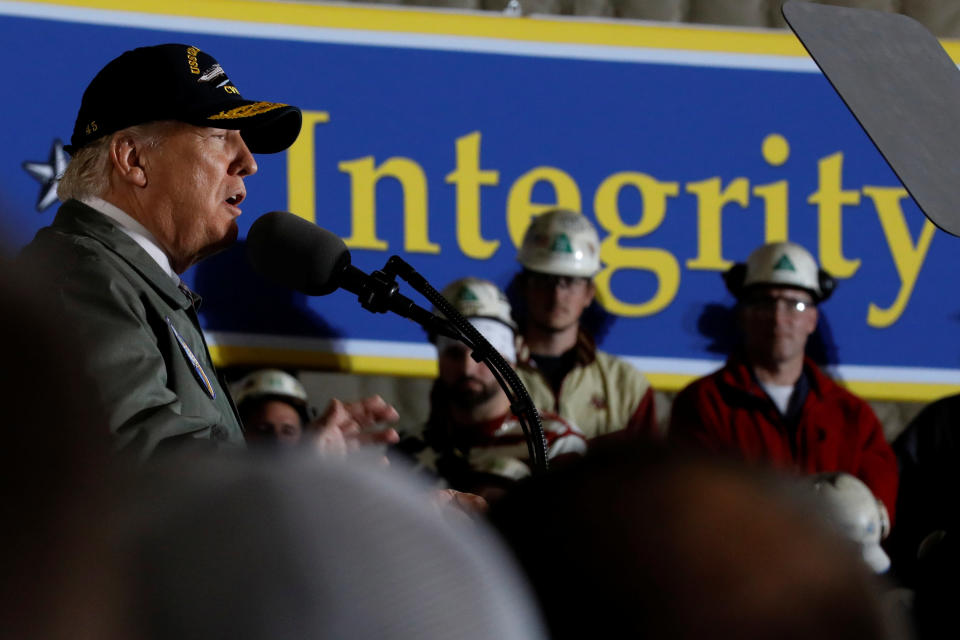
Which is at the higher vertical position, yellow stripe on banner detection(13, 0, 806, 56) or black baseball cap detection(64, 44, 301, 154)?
black baseball cap detection(64, 44, 301, 154)

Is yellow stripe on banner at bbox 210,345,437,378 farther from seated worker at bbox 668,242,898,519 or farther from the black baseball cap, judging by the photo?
the black baseball cap

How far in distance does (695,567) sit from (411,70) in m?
3.86

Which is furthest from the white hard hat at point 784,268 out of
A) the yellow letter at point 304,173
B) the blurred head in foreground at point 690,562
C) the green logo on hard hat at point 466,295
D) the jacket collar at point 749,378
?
the blurred head in foreground at point 690,562

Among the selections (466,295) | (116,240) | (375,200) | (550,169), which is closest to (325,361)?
(375,200)

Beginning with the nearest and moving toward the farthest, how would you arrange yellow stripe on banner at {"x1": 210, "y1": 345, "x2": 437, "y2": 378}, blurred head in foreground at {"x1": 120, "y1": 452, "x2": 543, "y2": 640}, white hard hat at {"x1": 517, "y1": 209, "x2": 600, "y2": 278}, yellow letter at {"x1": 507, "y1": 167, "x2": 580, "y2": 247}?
blurred head in foreground at {"x1": 120, "y1": 452, "x2": 543, "y2": 640} < white hard hat at {"x1": 517, "y1": 209, "x2": 600, "y2": 278} < yellow stripe on banner at {"x1": 210, "y1": 345, "x2": 437, "y2": 378} < yellow letter at {"x1": 507, "y1": 167, "x2": 580, "y2": 247}

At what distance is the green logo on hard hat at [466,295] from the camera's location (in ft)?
11.9

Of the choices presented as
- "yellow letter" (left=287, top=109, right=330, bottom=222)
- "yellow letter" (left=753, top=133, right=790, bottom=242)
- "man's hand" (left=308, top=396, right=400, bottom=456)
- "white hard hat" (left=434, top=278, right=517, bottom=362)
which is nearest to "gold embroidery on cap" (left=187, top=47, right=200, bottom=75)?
"man's hand" (left=308, top=396, right=400, bottom=456)

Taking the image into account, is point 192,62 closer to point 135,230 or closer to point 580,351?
point 135,230

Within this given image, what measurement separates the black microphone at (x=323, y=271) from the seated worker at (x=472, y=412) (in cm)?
126

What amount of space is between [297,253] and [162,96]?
28 cm

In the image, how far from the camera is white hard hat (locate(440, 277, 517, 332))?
3598 millimetres

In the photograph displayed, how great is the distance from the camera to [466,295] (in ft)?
12.0

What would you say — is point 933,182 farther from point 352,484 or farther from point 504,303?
point 504,303

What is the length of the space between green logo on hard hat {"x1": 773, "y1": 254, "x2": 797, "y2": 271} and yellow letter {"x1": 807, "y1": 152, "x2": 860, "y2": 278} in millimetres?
391
